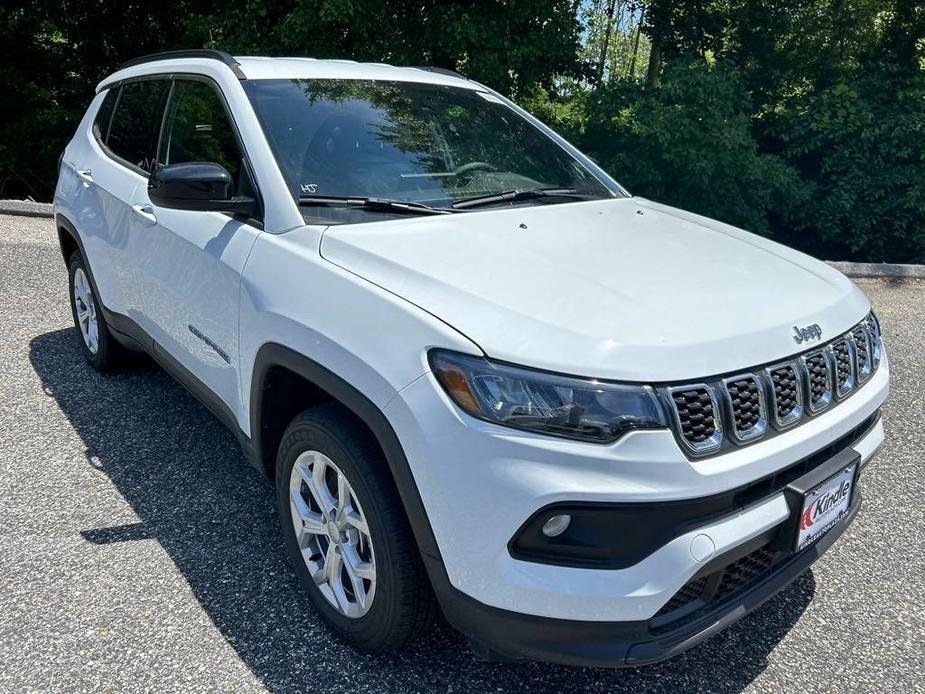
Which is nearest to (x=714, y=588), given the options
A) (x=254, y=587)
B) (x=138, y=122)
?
(x=254, y=587)

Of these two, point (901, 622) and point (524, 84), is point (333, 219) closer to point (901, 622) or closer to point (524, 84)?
point (901, 622)

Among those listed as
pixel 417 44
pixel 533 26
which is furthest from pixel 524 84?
pixel 417 44

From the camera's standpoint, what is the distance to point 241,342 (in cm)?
262

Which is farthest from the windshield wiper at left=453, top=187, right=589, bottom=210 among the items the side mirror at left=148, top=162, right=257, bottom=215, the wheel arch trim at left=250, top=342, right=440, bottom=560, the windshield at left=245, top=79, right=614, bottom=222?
the wheel arch trim at left=250, top=342, right=440, bottom=560

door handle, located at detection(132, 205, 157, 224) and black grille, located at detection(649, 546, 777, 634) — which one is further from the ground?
door handle, located at detection(132, 205, 157, 224)

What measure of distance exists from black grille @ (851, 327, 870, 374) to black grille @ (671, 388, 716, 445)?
827mm

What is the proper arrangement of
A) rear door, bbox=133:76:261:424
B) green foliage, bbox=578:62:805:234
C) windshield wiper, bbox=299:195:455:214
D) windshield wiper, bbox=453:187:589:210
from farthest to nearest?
green foliage, bbox=578:62:805:234, windshield wiper, bbox=453:187:589:210, rear door, bbox=133:76:261:424, windshield wiper, bbox=299:195:455:214

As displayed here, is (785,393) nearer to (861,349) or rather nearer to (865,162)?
(861,349)

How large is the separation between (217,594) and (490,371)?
1.44m

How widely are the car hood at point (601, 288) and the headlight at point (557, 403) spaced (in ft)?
0.12

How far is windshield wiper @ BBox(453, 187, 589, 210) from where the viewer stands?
2.85 meters

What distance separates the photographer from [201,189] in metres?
2.63

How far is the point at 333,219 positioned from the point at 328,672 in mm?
1404

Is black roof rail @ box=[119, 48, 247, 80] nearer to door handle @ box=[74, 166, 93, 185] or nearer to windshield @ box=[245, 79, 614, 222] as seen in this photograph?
windshield @ box=[245, 79, 614, 222]
